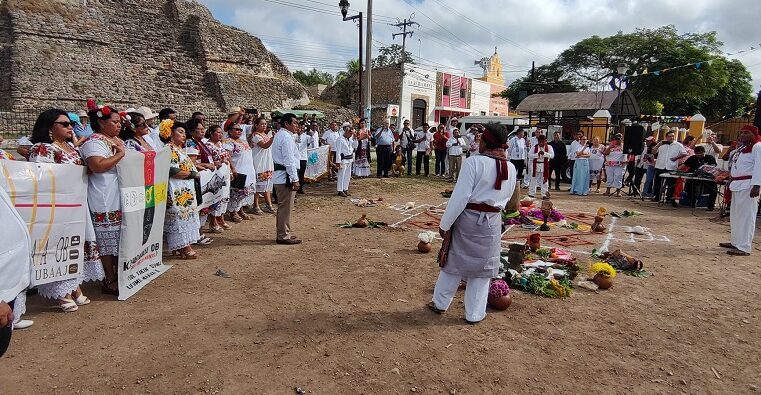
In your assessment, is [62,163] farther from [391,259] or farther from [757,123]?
[757,123]

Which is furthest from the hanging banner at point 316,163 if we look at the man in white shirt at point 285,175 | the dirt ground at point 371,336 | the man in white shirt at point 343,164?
the dirt ground at point 371,336

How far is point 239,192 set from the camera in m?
8.01

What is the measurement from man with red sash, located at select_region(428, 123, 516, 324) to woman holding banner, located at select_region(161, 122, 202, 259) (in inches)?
128

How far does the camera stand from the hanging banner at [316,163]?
42.4 ft

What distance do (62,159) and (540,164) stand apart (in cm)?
1057

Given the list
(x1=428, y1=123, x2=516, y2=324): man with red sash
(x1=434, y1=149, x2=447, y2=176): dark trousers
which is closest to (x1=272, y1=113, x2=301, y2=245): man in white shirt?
(x1=428, y1=123, x2=516, y2=324): man with red sash

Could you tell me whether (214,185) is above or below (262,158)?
below

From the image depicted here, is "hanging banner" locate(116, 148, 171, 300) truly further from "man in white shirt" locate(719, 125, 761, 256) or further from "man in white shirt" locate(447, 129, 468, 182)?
"man in white shirt" locate(447, 129, 468, 182)

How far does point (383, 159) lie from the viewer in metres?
14.9

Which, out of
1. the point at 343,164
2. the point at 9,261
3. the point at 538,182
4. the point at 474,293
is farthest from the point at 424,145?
the point at 9,261

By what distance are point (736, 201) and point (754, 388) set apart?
475 centimetres

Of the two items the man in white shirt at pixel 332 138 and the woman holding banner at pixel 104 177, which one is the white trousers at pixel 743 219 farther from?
the man in white shirt at pixel 332 138

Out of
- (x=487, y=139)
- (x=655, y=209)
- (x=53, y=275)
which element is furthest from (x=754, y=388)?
(x=655, y=209)

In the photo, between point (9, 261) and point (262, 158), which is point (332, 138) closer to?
point (262, 158)
